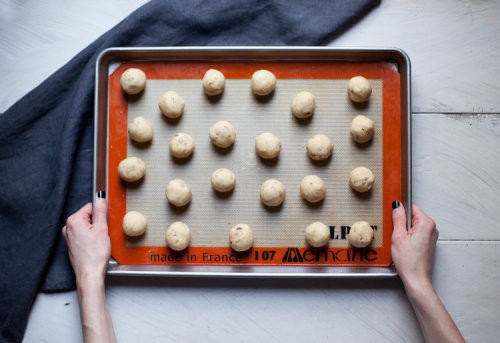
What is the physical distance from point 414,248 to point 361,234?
0.60 feet

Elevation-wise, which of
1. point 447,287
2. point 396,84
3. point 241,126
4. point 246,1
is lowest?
point 447,287

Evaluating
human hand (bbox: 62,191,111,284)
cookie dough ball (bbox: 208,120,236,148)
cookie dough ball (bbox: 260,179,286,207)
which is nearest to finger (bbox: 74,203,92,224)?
human hand (bbox: 62,191,111,284)

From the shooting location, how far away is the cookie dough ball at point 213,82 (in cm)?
138

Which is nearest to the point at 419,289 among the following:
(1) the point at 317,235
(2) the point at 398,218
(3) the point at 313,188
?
(2) the point at 398,218

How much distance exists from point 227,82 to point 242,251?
0.63m

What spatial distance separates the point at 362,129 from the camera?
1.37m

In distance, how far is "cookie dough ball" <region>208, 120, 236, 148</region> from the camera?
1.38 metres

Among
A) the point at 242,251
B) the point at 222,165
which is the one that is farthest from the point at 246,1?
the point at 242,251

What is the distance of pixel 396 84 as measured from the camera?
4.71ft

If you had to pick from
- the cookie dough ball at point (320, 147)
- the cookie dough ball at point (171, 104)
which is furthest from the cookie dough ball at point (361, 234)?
the cookie dough ball at point (171, 104)

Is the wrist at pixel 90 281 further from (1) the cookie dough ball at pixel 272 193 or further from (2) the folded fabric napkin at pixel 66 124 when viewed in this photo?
(1) the cookie dough ball at pixel 272 193

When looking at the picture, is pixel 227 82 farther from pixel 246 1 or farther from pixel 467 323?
pixel 467 323

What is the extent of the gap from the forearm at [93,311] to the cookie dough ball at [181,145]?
52cm

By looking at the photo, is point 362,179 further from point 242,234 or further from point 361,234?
point 242,234
